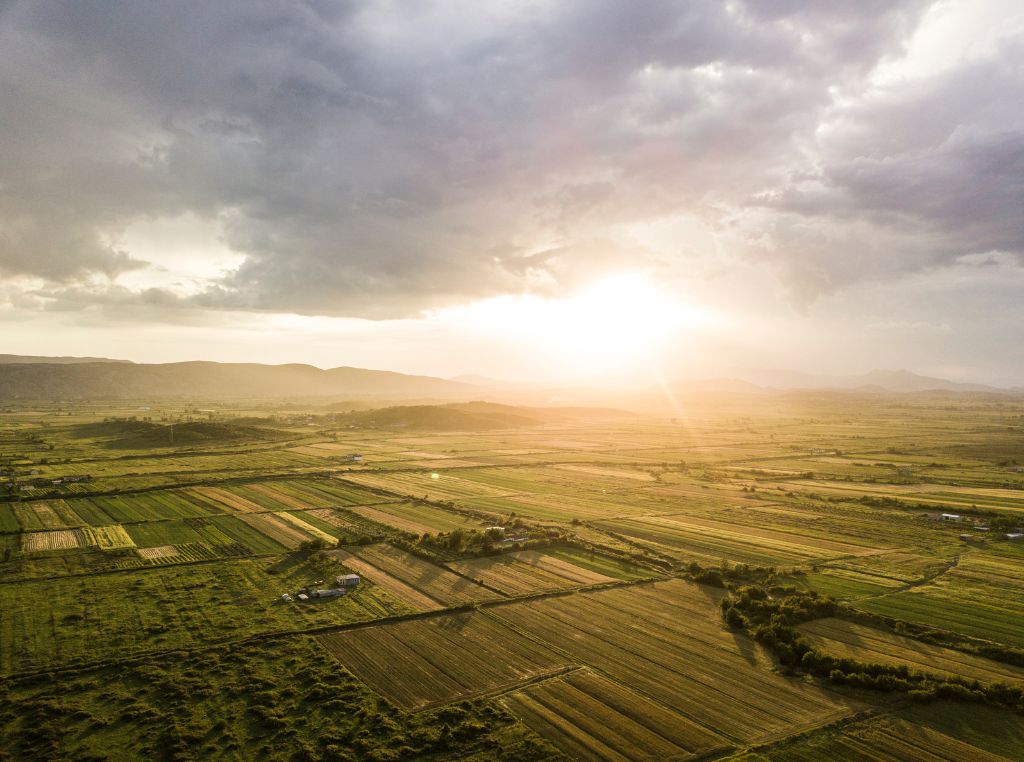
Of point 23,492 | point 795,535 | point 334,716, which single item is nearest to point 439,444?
point 23,492

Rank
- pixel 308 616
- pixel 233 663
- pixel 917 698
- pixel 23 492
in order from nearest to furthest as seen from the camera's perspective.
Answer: pixel 917 698 → pixel 233 663 → pixel 308 616 → pixel 23 492

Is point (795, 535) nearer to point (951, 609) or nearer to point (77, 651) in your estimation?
point (951, 609)

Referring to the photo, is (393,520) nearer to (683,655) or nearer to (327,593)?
(327,593)

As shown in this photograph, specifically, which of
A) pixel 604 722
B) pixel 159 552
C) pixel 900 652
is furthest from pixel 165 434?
pixel 900 652

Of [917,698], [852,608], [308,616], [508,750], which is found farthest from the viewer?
[852,608]

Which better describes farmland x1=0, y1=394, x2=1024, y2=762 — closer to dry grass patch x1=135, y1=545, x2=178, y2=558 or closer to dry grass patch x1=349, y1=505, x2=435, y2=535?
dry grass patch x1=349, y1=505, x2=435, y2=535

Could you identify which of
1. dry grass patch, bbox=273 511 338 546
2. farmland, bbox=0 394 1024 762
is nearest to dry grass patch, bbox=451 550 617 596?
farmland, bbox=0 394 1024 762

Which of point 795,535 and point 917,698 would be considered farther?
point 795,535
